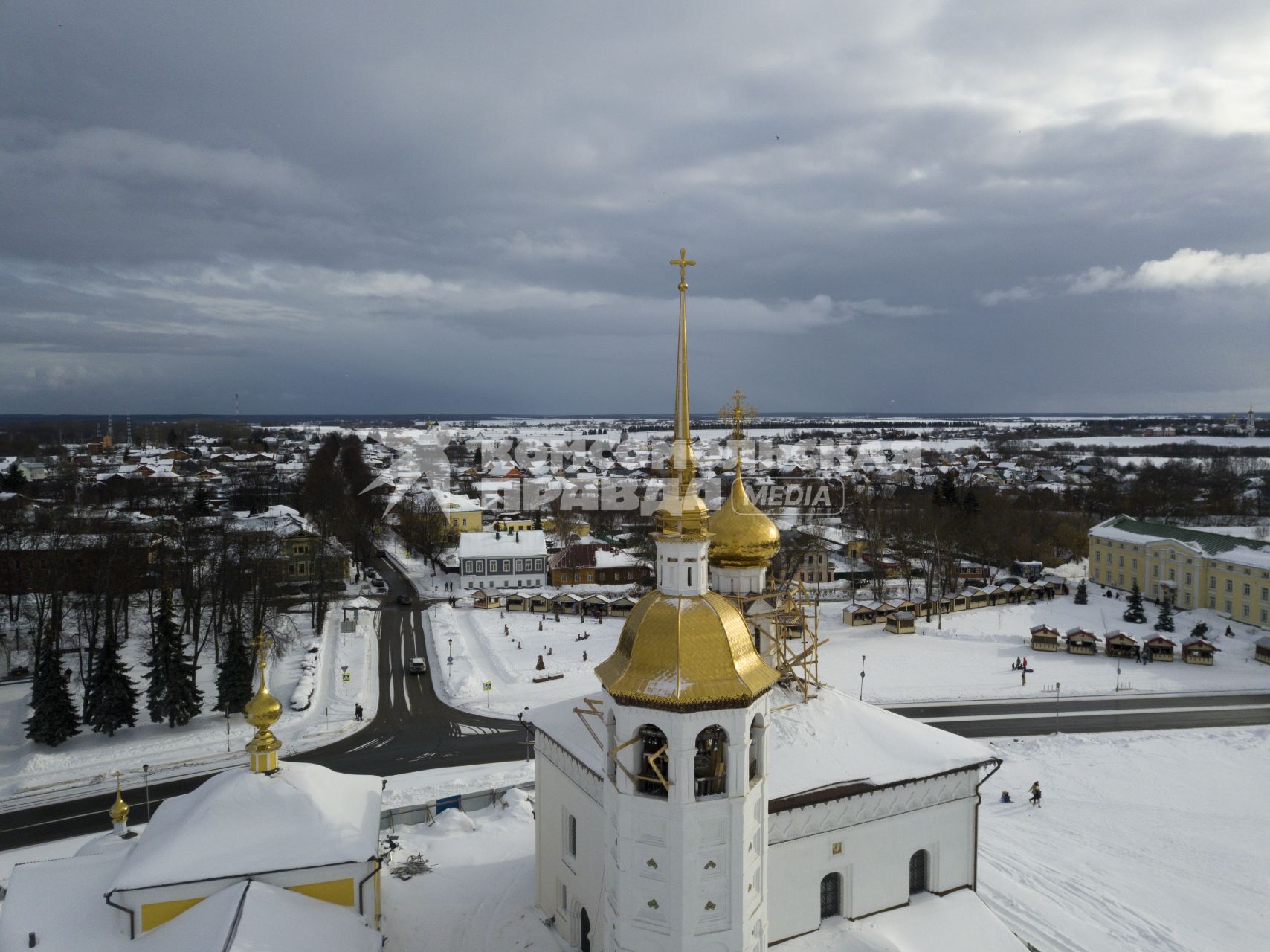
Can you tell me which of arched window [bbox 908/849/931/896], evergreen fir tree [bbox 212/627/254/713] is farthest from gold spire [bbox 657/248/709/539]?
evergreen fir tree [bbox 212/627/254/713]

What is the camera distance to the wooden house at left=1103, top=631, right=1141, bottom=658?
34.9 meters

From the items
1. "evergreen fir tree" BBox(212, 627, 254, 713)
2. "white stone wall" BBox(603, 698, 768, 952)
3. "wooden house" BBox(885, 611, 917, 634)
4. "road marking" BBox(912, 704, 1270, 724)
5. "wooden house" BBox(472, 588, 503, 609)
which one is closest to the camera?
"white stone wall" BBox(603, 698, 768, 952)

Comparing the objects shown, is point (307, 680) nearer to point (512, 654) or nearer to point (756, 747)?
point (512, 654)

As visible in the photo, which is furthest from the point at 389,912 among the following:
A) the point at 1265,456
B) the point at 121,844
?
the point at 1265,456

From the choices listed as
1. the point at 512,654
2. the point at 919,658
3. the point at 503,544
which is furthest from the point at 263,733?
the point at 503,544

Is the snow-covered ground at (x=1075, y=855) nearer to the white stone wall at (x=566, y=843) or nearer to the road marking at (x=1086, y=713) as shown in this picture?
the white stone wall at (x=566, y=843)

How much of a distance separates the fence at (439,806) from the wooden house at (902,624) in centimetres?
2487

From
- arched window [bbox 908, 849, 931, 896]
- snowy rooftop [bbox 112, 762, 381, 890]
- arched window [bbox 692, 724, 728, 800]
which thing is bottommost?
arched window [bbox 908, 849, 931, 896]

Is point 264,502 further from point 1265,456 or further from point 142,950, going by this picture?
point 1265,456

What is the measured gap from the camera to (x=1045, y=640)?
3634 centimetres

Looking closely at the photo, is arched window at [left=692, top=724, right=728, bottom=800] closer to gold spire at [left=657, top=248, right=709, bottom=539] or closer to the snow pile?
gold spire at [left=657, top=248, right=709, bottom=539]

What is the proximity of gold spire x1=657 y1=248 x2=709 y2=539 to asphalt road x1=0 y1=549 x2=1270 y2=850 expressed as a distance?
16839mm

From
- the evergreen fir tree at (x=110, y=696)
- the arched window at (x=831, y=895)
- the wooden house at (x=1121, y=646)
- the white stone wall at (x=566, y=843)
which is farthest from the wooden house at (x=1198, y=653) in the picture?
the evergreen fir tree at (x=110, y=696)

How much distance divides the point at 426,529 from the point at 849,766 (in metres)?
48.9
